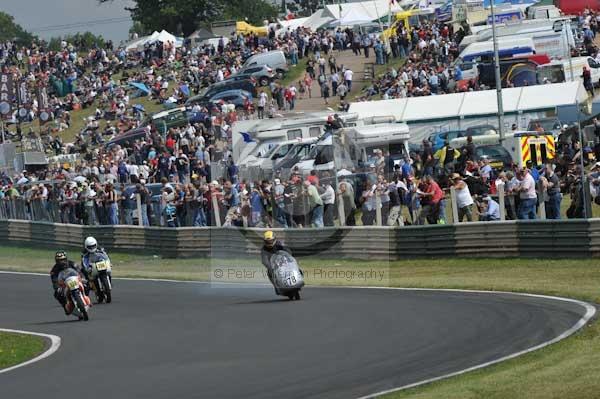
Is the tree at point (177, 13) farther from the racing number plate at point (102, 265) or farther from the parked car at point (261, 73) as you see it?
the racing number plate at point (102, 265)

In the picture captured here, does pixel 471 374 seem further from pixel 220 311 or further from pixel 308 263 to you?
pixel 308 263

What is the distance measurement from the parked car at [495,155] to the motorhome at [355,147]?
2.41 meters

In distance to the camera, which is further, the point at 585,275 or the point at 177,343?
the point at 585,275

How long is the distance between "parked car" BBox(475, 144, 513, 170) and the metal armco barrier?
22.9ft

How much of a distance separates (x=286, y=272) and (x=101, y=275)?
13.6 feet

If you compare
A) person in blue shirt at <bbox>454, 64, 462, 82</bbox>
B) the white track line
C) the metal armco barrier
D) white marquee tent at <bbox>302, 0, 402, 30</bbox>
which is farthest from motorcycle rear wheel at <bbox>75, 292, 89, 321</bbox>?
white marquee tent at <bbox>302, 0, 402, 30</bbox>

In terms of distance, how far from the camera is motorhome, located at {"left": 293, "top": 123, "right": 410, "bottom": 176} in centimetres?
3225

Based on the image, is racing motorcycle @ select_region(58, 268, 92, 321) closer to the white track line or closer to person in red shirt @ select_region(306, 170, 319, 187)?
the white track line

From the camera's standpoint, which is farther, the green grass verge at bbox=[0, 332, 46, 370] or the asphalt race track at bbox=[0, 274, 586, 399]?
the green grass verge at bbox=[0, 332, 46, 370]

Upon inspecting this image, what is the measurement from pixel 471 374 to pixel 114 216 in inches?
930

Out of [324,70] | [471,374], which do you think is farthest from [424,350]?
[324,70]

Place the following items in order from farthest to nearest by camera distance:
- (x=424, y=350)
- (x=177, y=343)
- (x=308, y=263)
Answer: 1. (x=308, y=263)
2. (x=177, y=343)
3. (x=424, y=350)

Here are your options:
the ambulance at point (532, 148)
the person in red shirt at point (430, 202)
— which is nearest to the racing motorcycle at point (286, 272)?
the person in red shirt at point (430, 202)

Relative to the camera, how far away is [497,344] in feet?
47.0
